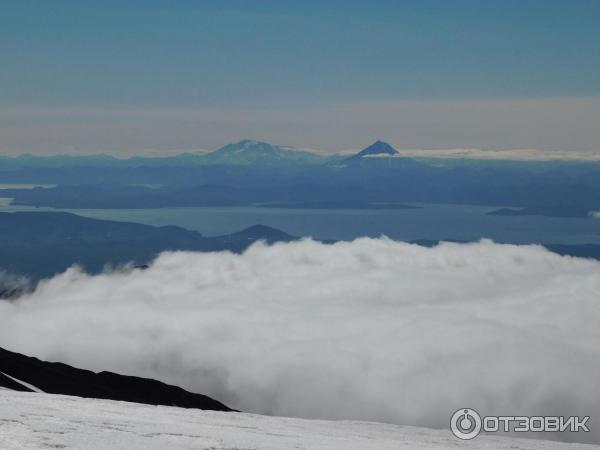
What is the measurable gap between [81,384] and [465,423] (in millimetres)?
97621

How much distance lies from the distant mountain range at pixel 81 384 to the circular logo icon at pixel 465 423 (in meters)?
67.8

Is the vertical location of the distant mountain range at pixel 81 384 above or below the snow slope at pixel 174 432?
above

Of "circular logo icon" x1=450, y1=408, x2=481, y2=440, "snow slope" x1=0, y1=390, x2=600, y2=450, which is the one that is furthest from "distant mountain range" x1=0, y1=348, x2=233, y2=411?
"circular logo icon" x1=450, y1=408, x2=481, y2=440

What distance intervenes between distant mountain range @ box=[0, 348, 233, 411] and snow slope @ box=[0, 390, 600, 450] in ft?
205

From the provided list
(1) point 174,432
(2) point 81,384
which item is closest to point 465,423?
(1) point 174,432

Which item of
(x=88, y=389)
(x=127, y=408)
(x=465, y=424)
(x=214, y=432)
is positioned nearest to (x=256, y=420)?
(x=127, y=408)

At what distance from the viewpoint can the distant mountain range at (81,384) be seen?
13488 cm

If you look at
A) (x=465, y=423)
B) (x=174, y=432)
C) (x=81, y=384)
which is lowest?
(x=174, y=432)

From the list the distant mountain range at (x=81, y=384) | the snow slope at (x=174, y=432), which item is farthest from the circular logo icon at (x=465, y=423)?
the distant mountain range at (x=81, y=384)

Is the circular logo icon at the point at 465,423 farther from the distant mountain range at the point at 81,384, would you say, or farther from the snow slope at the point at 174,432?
the distant mountain range at the point at 81,384

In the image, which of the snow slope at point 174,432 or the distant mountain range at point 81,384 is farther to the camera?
the distant mountain range at point 81,384

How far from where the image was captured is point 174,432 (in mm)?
43312

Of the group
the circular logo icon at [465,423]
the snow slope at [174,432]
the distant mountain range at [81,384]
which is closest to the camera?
the snow slope at [174,432]

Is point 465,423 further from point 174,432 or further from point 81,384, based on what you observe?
point 81,384
